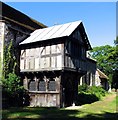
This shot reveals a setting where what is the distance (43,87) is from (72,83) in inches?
115

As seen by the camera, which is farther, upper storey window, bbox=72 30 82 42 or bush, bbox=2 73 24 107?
upper storey window, bbox=72 30 82 42

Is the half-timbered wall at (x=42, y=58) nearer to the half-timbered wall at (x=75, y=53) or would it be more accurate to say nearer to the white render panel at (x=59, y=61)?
the white render panel at (x=59, y=61)

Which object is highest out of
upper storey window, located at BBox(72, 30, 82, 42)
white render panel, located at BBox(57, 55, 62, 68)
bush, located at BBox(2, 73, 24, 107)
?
upper storey window, located at BBox(72, 30, 82, 42)

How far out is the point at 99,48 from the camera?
6197 cm

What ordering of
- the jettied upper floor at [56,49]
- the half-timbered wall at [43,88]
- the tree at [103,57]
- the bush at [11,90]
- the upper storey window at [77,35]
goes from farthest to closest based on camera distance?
the tree at [103,57], the upper storey window at [77,35], the half-timbered wall at [43,88], the jettied upper floor at [56,49], the bush at [11,90]

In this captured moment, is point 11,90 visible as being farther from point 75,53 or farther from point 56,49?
point 75,53

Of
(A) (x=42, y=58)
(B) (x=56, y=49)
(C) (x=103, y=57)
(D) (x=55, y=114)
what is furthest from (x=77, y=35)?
(C) (x=103, y=57)

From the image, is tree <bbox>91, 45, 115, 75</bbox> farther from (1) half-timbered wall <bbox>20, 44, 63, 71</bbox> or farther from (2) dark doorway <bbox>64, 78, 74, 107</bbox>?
(1) half-timbered wall <bbox>20, 44, 63, 71</bbox>

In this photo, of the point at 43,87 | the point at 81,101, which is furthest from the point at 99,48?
the point at 43,87

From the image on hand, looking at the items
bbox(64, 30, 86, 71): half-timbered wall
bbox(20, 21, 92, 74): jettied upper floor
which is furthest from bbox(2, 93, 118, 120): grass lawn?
bbox(64, 30, 86, 71): half-timbered wall

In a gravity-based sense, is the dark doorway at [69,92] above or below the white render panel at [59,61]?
below

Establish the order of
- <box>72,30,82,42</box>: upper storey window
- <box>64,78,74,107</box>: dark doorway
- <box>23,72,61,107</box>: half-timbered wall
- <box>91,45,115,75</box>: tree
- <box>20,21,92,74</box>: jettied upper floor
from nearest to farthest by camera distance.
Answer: <box>20,21,92,74</box>: jettied upper floor, <box>23,72,61,107</box>: half-timbered wall, <box>72,30,82,42</box>: upper storey window, <box>64,78,74,107</box>: dark doorway, <box>91,45,115,75</box>: tree

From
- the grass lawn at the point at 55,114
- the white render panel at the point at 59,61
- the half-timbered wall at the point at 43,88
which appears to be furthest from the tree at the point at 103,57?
the grass lawn at the point at 55,114

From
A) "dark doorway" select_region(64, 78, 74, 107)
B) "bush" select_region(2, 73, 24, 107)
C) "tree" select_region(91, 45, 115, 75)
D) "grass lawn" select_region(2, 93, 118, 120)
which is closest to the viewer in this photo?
"grass lawn" select_region(2, 93, 118, 120)
